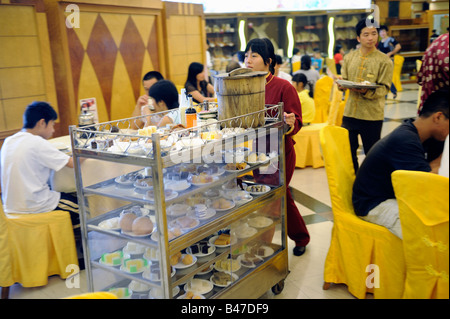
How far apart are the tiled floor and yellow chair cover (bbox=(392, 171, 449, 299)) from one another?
674 mm

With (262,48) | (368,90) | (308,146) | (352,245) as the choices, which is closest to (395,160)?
(352,245)

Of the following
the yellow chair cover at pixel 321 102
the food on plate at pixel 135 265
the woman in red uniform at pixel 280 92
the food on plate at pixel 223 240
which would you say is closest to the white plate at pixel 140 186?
the food on plate at pixel 135 265

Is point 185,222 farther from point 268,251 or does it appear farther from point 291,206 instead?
point 291,206

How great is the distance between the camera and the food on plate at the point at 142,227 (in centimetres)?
202

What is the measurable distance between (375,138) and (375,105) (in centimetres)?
31

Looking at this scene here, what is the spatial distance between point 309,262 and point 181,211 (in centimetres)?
142

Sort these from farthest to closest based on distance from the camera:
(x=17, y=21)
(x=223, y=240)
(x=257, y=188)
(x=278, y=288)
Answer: (x=17, y=21) < (x=278, y=288) < (x=257, y=188) < (x=223, y=240)

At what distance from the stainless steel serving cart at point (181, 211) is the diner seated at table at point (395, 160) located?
0.52m

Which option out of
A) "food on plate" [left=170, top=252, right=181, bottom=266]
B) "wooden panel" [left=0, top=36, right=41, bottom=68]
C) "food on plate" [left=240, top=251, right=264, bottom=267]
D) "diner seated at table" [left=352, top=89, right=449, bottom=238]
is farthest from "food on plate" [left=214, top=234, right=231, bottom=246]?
"wooden panel" [left=0, top=36, right=41, bottom=68]

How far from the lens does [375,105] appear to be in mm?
3873

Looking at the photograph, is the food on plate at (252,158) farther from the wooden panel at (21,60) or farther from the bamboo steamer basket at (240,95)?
the wooden panel at (21,60)

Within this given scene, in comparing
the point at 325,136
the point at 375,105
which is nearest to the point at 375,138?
the point at 375,105

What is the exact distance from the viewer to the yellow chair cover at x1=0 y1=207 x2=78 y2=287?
286 cm

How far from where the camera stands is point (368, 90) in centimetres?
389
